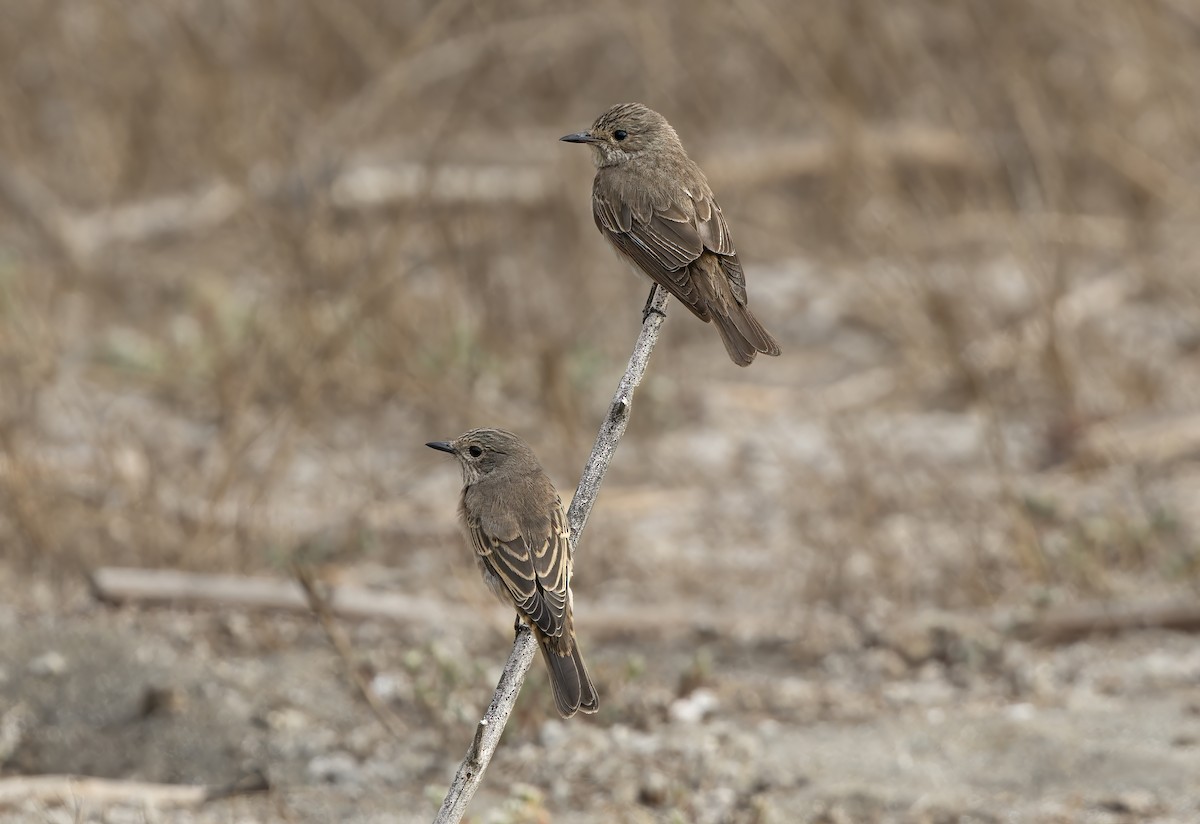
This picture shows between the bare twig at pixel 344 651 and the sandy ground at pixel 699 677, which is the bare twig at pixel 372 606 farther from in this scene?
the bare twig at pixel 344 651

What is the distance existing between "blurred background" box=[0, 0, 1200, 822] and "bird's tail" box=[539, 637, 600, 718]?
2.27 feet

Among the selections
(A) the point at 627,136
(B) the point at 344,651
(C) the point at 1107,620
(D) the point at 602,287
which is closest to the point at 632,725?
(B) the point at 344,651

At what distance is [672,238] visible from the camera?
3.77 m

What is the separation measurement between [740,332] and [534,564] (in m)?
0.75

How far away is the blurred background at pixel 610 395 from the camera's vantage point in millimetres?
4844

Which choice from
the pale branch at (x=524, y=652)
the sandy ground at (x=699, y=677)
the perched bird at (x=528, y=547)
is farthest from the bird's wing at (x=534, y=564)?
the sandy ground at (x=699, y=677)

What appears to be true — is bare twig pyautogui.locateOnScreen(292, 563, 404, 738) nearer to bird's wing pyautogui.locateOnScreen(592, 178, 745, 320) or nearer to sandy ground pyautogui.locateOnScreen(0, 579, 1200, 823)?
sandy ground pyautogui.locateOnScreen(0, 579, 1200, 823)

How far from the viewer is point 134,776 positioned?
457 centimetres

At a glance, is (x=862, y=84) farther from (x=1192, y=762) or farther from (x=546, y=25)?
(x=1192, y=762)

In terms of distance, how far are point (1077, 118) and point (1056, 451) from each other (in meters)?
2.77

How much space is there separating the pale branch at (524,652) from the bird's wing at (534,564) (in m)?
0.39

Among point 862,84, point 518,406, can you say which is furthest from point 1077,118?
point 518,406

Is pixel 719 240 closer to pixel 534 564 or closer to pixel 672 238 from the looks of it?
pixel 672 238

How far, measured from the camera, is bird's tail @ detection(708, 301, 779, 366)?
132 inches
